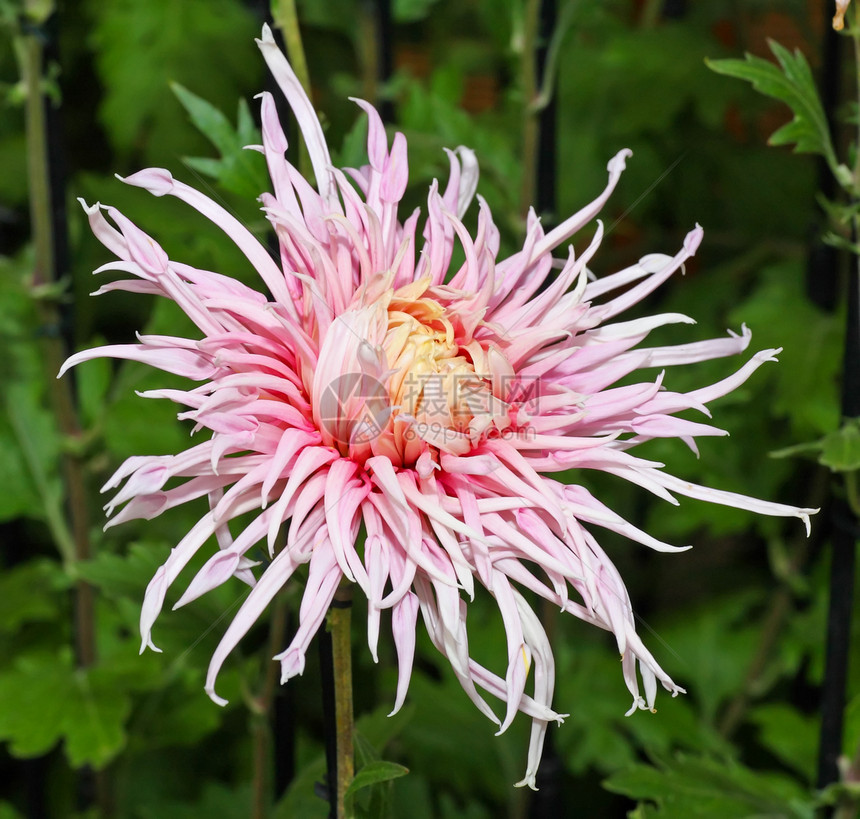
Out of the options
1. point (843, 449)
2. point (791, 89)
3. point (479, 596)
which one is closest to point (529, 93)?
point (791, 89)

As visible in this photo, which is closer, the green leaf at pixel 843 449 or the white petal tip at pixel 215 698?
the white petal tip at pixel 215 698

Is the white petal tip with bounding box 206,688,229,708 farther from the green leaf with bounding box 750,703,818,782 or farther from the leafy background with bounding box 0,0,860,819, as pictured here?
the green leaf with bounding box 750,703,818,782

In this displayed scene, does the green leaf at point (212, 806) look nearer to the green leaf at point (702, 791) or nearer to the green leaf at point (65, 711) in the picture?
the green leaf at point (65, 711)

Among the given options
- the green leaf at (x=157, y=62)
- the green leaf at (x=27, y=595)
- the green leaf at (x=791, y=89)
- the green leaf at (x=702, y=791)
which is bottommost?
the green leaf at (x=702, y=791)

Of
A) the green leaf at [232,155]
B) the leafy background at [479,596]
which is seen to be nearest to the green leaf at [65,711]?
the leafy background at [479,596]

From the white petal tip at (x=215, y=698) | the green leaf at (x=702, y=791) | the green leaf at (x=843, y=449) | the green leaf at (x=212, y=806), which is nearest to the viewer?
the white petal tip at (x=215, y=698)

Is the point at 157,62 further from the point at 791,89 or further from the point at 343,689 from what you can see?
the point at 343,689

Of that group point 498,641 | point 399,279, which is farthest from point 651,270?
point 498,641
